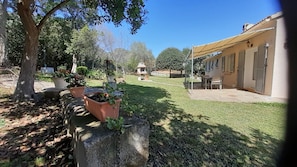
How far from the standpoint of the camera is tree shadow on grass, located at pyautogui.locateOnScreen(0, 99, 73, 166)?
2.96 metres

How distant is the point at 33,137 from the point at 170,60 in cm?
3980

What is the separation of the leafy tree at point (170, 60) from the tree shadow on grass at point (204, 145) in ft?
119

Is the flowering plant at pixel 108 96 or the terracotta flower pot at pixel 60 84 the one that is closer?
the flowering plant at pixel 108 96

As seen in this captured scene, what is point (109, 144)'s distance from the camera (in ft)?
7.41

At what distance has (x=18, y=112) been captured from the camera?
5.26 metres

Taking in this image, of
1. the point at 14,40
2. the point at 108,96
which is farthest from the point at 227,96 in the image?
the point at 14,40

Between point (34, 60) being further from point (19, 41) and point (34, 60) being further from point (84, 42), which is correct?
point (19, 41)

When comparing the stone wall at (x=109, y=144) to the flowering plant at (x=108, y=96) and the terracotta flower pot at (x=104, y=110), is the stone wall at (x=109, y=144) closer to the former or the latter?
the terracotta flower pot at (x=104, y=110)

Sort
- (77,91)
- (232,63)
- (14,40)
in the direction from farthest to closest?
(14,40) → (232,63) → (77,91)

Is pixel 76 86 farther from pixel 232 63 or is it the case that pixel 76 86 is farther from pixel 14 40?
pixel 14 40

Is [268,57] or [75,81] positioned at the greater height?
[268,57]

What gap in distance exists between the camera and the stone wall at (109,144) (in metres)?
2.12

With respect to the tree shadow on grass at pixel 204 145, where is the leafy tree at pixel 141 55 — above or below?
above

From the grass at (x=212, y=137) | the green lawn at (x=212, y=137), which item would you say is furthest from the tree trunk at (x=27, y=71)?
the green lawn at (x=212, y=137)
